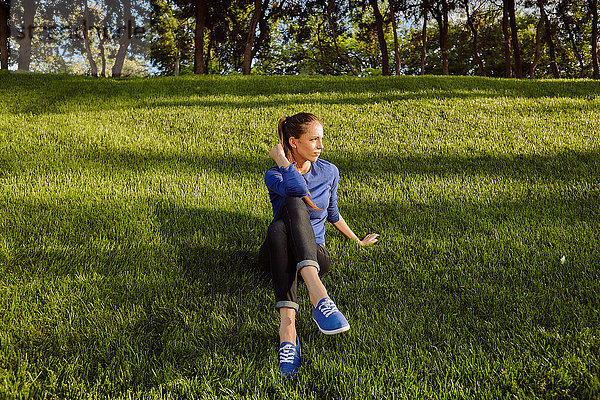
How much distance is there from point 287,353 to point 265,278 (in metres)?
1.26

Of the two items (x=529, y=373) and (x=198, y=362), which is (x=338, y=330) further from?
(x=529, y=373)

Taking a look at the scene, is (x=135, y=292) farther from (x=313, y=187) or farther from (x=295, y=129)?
(x=295, y=129)

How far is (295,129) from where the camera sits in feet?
11.5

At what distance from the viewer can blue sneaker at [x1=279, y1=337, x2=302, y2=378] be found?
8.63ft

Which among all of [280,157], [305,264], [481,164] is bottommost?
[305,264]

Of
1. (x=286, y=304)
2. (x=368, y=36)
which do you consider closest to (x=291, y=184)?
(x=286, y=304)

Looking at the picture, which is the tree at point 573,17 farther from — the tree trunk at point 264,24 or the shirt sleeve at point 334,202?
the shirt sleeve at point 334,202

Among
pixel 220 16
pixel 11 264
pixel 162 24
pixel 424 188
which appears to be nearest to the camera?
pixel 11 264

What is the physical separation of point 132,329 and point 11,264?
183 cm

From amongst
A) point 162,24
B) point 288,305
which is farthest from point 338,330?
point 162,24

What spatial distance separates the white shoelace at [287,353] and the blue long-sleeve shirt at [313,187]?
47.8 inches

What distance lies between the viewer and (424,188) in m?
6.56

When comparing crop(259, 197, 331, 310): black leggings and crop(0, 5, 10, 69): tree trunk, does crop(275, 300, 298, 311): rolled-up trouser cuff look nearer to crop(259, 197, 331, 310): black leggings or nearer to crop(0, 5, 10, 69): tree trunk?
crop(259, 197, 331, 310): black leggings

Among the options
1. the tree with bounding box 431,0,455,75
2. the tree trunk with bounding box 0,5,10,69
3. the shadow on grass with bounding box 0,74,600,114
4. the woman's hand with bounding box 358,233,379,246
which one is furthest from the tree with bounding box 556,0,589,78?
the tree trunk with bounding box 0,5,10,69
